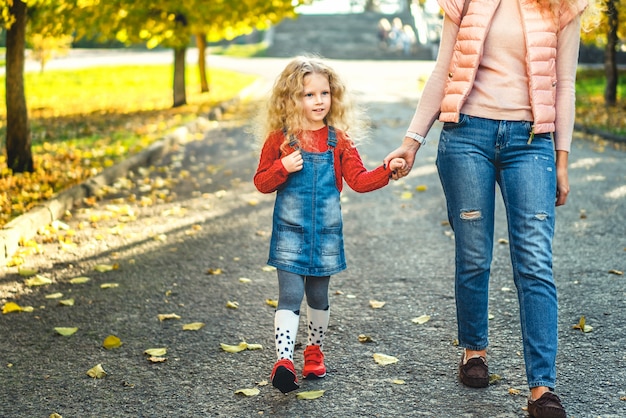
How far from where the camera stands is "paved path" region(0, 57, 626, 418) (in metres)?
3.74

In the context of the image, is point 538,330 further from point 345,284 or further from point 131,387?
point 345,284

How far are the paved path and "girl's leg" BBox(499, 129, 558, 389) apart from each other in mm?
274

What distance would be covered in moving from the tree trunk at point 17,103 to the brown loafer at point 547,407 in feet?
24.5

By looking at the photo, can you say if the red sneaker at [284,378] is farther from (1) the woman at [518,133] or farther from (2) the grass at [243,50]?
(2) the grass at [243,50]

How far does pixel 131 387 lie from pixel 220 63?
34.5m

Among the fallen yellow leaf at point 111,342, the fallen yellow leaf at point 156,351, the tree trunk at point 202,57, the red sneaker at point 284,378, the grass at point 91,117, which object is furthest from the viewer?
the tree trunk at point 202,57

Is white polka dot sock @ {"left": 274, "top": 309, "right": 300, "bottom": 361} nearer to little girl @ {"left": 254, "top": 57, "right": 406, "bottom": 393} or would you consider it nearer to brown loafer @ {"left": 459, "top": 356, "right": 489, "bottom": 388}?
little girl @ {"left": 254, "top": 57, "right": 406, "bottom": 393}

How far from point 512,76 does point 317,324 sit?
4.70 ft

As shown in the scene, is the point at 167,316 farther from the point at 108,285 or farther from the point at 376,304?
the point at 376,304

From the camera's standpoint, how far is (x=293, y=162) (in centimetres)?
372

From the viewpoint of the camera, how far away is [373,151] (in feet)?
40.3

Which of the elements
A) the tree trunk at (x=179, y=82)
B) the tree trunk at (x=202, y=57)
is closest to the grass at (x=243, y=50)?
the tree trunk at (x=202, y=57)

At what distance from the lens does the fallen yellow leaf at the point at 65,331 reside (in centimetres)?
473

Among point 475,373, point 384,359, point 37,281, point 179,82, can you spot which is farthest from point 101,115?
point 475,373
